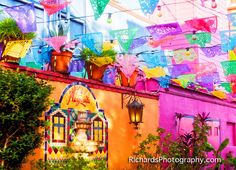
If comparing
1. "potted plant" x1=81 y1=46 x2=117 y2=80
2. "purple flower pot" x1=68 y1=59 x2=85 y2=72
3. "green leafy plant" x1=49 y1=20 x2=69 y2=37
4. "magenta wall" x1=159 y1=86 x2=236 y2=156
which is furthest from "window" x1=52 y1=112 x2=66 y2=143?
"magenta wall" x1=159 y1=86 x2=236 y2=156

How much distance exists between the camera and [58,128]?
9945mm

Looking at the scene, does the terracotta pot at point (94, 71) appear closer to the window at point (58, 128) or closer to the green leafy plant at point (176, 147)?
the window at point (58, 128)

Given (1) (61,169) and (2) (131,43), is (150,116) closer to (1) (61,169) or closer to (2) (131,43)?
(2) (131,43)

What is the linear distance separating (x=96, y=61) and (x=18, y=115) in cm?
356

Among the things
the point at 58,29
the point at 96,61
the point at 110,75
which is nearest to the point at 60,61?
the point at 96,61

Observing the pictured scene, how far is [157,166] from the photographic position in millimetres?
11875

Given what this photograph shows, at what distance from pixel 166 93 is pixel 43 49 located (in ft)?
14.5

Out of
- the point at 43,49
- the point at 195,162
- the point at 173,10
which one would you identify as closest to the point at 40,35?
the point at 43,49

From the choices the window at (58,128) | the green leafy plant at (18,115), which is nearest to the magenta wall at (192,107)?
the window at (58,128)

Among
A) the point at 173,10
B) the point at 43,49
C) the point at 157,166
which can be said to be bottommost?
the point at 157,166

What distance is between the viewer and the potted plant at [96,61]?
36.9 feet

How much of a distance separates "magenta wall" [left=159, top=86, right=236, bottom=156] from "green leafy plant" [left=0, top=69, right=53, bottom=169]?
636cm

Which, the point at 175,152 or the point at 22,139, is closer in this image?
the point at 22,139

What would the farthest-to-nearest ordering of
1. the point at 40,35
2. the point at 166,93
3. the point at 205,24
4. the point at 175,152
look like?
the point at 166,93, the point at 40,35, the point at 175,152, the point at 205,24
